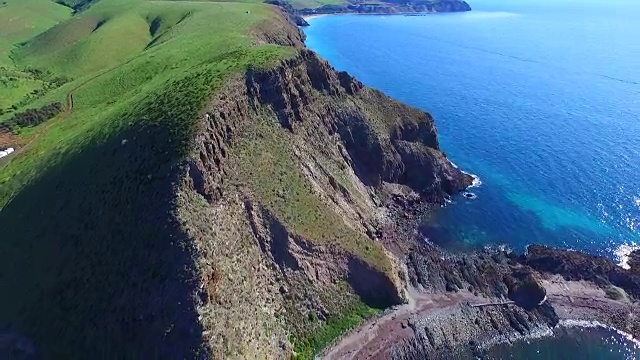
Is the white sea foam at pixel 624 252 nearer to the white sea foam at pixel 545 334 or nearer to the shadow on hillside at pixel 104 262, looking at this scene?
the white sea foam at pixel 545 334

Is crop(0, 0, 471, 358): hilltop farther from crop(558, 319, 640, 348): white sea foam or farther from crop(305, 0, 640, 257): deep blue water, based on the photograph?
crop(558, 319, 640, 348): white sea foam

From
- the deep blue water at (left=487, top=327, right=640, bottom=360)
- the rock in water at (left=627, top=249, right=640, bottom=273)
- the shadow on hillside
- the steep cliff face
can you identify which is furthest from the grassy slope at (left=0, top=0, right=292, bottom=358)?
the rock in water at (left=627, top=249, right=640, bottom=273)

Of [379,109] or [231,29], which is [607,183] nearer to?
[379,109]

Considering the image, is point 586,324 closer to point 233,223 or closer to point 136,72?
point 233,223

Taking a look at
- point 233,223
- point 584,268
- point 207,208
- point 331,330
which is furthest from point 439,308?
point 207,208

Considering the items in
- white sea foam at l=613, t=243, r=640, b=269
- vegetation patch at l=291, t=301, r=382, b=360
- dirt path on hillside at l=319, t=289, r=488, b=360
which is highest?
vegetation patch at l=291, t=301, r=382, b=360

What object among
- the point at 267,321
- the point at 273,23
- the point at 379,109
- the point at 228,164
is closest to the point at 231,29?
the point at 273,23
